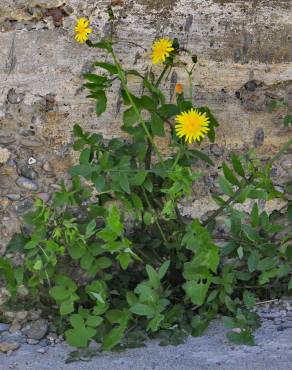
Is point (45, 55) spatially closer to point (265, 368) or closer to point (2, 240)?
point (2, 240)

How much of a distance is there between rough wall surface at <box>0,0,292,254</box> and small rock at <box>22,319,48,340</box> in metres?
0.33

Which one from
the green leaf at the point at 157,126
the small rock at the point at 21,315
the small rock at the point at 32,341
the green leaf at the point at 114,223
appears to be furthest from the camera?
the small rock at the point at 21,315

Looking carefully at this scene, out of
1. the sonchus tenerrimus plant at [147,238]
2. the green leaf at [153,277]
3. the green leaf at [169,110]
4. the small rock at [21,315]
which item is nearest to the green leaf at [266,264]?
the sonchus tenerrimus plant at [147,238]

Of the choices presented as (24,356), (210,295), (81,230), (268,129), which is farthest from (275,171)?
(24,356)

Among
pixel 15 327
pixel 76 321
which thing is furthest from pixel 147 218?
pixel 15 327

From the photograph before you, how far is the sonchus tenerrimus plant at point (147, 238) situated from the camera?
2617 mm

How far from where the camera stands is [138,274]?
3059 millimetres

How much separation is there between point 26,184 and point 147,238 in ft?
1.76

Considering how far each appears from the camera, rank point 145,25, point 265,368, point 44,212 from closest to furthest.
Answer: point 265,368 → point 44,212 → point 145,25

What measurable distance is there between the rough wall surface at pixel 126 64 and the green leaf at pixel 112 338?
2.18ft

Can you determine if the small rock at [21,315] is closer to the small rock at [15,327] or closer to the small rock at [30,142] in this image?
the small rock at [15,327]

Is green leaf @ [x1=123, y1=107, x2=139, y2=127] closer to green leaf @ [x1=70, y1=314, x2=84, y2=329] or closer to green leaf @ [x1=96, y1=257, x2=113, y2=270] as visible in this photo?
green leaf @ [x1=96, y1=257, x2=113, y2=270]

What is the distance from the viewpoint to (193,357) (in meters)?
2.62

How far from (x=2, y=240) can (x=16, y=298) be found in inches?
9.3
